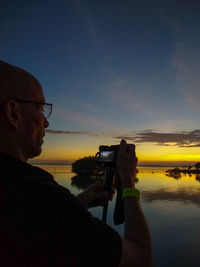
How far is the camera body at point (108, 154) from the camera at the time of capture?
1790 millimetres

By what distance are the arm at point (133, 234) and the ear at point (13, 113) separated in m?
0.83

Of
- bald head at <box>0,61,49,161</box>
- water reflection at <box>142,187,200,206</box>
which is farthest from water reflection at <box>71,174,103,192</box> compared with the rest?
bald head at <box>0,61,49,161</box>

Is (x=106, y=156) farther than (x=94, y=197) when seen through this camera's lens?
Yes

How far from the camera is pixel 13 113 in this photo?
121cm

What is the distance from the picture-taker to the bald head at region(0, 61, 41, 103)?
121 cm

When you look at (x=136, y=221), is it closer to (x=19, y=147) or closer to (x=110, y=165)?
(x=110, y=165)

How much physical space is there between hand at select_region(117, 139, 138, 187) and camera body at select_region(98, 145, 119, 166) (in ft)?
0.61

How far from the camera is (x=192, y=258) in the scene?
14141mm

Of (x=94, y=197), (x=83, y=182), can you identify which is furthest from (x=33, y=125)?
(x=83, y=182)

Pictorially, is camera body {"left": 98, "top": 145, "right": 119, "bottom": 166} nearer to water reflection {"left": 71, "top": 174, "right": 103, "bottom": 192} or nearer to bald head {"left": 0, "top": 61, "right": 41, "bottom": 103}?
bald head {"left": 0, "top": 61, "right": 41, "bottom": 103}

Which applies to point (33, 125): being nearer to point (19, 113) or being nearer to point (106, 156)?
point (19, 113)

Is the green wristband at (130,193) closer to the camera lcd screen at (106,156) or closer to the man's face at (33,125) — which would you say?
the camera lcd screen at (106,156)

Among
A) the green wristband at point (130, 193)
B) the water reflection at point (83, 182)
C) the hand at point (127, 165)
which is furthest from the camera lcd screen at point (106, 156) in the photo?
the water reflection at point (83, 182)

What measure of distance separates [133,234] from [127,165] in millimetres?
507
